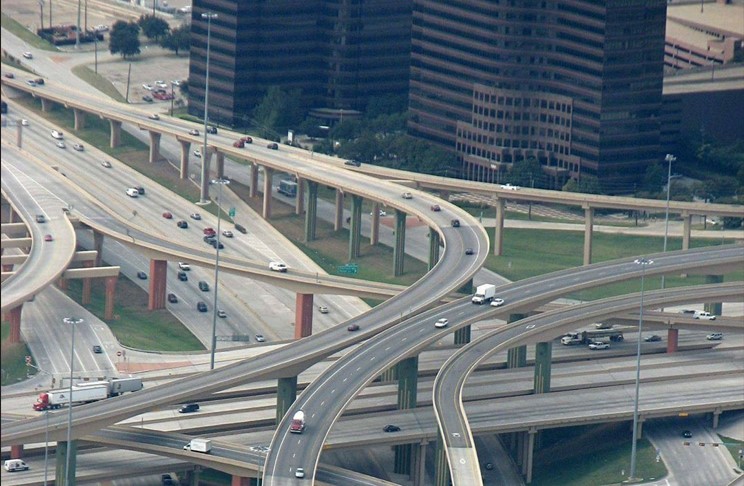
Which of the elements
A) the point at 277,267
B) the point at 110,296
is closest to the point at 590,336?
the point at 277,267

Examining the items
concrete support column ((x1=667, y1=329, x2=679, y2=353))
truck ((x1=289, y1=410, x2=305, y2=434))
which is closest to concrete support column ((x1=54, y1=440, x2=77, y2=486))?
truck ((x1=289, y1=410, x2=305, y2=434))

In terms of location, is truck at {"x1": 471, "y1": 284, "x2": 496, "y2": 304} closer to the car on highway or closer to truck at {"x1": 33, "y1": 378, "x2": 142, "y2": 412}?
the car on highway

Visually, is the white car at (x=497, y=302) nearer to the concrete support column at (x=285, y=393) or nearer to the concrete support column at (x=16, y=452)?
the concrete support column at (x=285, y=393)

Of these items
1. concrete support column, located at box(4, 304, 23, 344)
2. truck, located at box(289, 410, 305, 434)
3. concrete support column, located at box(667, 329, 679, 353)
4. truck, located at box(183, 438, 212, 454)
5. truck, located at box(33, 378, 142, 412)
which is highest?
concrete support column, located at box(4, 304, 23, 344)

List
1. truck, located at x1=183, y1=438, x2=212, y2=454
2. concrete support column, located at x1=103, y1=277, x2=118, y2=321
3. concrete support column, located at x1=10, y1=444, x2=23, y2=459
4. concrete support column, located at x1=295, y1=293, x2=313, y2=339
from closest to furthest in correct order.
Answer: truck, located at x1=183, y1=438, x2=212, y2=454 < concrete support column, located at x1=10, y1=444, x2=23, y2=459 < concrete support column, located at x1=295, y1=293, x2=313, y2=339 < concrete support column, located at x1=103, y1=277, x2=118, y2=321

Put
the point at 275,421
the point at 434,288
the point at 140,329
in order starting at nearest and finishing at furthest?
the point at 275,421, the point at 434,288, the point at 140,329

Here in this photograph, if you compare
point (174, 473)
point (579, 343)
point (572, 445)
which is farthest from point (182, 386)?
point (579, 343)

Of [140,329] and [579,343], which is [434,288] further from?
[140,329]
